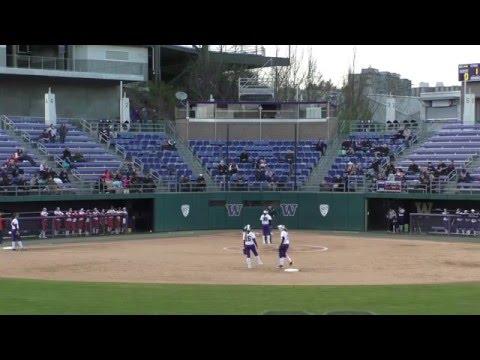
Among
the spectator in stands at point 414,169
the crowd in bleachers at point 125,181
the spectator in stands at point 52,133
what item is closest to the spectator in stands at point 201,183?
the crowd in bleachers at point 125,181

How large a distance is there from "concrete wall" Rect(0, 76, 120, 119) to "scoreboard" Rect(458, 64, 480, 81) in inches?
1004

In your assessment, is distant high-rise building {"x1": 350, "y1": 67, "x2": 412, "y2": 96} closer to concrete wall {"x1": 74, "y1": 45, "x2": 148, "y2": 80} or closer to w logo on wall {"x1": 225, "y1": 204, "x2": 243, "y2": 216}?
concrete wall {"x1": 74, "y1": 45, "x2": 148, "y2": 80}

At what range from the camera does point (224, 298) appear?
829 inches

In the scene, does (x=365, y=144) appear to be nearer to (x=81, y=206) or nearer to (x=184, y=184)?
(x=184, y=184)

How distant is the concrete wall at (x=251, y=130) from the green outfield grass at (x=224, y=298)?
3215cm

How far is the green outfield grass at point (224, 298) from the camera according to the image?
1870 cm

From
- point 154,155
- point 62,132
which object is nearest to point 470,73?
point 154,155

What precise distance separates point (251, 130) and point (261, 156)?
302cm

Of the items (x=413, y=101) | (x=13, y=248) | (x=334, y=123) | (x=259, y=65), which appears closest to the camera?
(x=13, y=248)

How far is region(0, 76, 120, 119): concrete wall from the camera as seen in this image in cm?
5509
